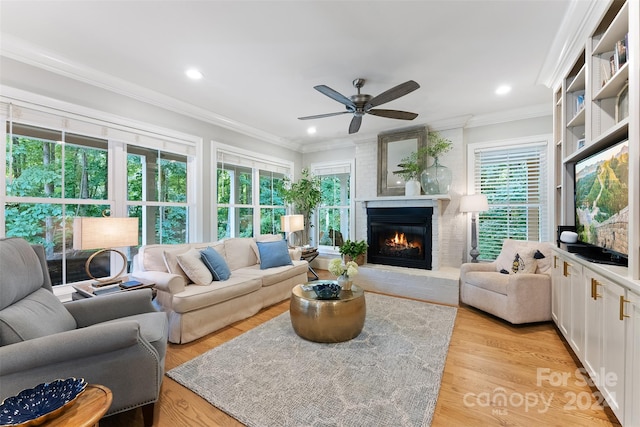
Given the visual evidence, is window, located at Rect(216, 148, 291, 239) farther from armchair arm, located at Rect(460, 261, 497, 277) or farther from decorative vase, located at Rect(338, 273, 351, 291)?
armchair arm, located at Rect(460, 261, 497, 277)

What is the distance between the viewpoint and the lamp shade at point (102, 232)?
88.4 inches

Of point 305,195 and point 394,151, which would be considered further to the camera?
point 305,195

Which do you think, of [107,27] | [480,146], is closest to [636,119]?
[480,146]

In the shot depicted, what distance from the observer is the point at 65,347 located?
1290 millimetres

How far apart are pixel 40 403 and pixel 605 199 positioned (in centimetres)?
324

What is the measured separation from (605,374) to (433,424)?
1101mm

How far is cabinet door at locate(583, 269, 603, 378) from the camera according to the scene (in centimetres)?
174

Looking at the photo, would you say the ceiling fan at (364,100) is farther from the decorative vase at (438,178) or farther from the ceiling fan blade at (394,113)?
the decorative vase at (438,178)

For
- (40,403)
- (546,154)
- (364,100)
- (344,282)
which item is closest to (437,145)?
(546,154)

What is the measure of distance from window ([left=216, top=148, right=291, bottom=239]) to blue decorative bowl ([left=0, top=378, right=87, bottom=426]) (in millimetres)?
3387

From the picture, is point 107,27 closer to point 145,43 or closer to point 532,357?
point 145,43

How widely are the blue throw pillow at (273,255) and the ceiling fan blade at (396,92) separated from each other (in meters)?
2.28

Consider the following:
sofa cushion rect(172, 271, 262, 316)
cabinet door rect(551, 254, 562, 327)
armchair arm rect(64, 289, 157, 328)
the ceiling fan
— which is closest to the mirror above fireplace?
the ceiling fan

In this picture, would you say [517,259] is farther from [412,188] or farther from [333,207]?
[333,207]
